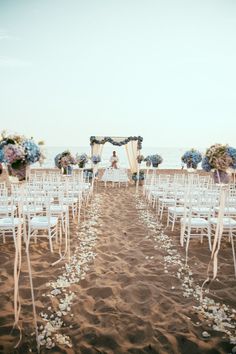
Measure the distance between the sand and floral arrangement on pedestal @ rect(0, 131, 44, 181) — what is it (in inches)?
63.6

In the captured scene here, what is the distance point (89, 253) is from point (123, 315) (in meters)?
1.84

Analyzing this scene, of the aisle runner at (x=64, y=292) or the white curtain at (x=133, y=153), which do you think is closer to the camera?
the aisle runner at (x=64, y=292)

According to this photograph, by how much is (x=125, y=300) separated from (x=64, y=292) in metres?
0.81

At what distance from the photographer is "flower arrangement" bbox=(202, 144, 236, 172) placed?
2.94 meters

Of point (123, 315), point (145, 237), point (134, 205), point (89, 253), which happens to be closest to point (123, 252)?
point (89, 253)

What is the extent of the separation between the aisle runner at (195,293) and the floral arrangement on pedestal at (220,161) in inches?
60.0

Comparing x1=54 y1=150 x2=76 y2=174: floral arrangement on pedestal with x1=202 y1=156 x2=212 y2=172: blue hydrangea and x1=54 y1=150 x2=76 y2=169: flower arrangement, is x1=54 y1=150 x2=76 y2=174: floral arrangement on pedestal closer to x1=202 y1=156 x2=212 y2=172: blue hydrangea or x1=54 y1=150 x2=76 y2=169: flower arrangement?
x1=54 y1=150 x2=76 y2=169: flower arrangement

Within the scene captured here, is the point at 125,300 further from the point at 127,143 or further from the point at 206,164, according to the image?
the point at 127,143

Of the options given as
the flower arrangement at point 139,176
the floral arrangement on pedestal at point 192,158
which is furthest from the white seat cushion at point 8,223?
the flower arrangement at point 139,176

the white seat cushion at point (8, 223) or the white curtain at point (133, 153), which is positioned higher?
the white curtain at point (133, 153)

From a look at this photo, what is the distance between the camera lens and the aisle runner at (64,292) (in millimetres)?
2275

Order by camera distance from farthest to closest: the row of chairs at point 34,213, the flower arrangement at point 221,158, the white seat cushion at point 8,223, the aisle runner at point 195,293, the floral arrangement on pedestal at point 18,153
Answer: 1. the white seat cushion at point 8,223
2. the row of chairs at point 34,213
3. the flower arrangement at point 221,158
4. the aisle runner at point 195,293
5. the floral arrangement on pedestal at point 18,153

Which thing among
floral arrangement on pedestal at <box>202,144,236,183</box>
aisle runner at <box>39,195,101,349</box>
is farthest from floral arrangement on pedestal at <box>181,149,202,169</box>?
aisle runner at <box>39,195,101,349</box>

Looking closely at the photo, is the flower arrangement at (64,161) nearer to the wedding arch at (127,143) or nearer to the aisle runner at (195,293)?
the aisle runner at (195,293)
